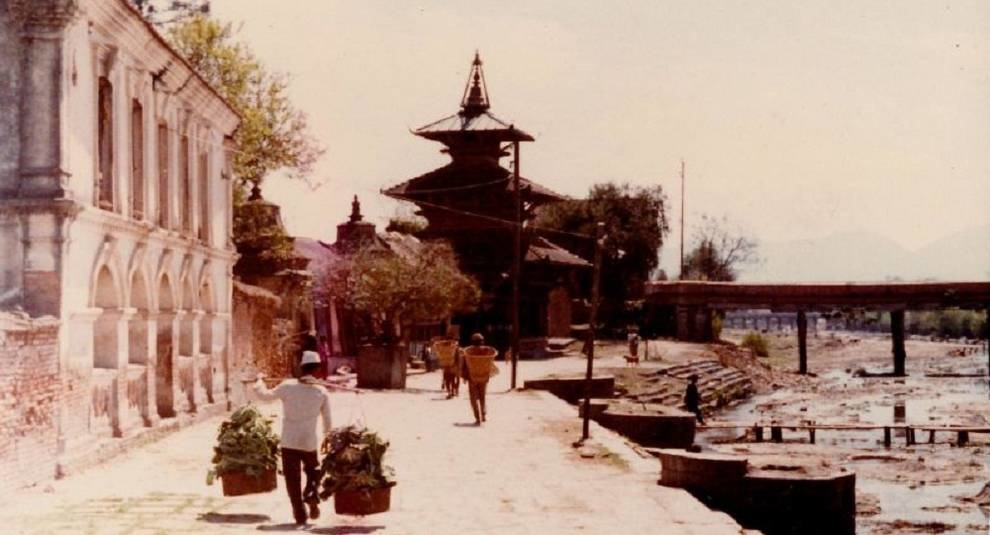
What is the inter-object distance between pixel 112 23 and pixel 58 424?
5.69m

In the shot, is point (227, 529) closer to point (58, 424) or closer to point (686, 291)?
point (58, 424)

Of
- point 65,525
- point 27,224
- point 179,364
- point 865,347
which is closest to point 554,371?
point 179,364

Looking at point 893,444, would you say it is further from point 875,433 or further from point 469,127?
point 469,127

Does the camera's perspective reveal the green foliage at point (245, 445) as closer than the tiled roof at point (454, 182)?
Yes

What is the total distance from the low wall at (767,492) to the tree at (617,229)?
55071 millimetres

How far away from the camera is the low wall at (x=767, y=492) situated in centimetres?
1714

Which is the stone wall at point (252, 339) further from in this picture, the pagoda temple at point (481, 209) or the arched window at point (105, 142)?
the pagoda temple at point (481, 209)

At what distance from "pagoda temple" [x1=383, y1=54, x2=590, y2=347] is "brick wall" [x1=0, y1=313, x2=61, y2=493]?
39893 millimetres

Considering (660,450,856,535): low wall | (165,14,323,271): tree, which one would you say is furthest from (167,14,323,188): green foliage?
(660,450,856,535): low wall

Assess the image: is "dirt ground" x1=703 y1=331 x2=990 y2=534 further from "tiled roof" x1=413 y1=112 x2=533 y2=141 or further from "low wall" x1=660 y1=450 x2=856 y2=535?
"tiled roof" x1=413 y1=112 x2=533 y2=141

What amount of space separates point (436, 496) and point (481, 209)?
4202cm

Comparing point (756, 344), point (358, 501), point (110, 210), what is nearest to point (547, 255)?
point (756, 344)

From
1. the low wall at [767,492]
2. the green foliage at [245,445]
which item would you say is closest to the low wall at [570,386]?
the low wall at [767,492]

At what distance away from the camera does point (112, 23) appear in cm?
1748
